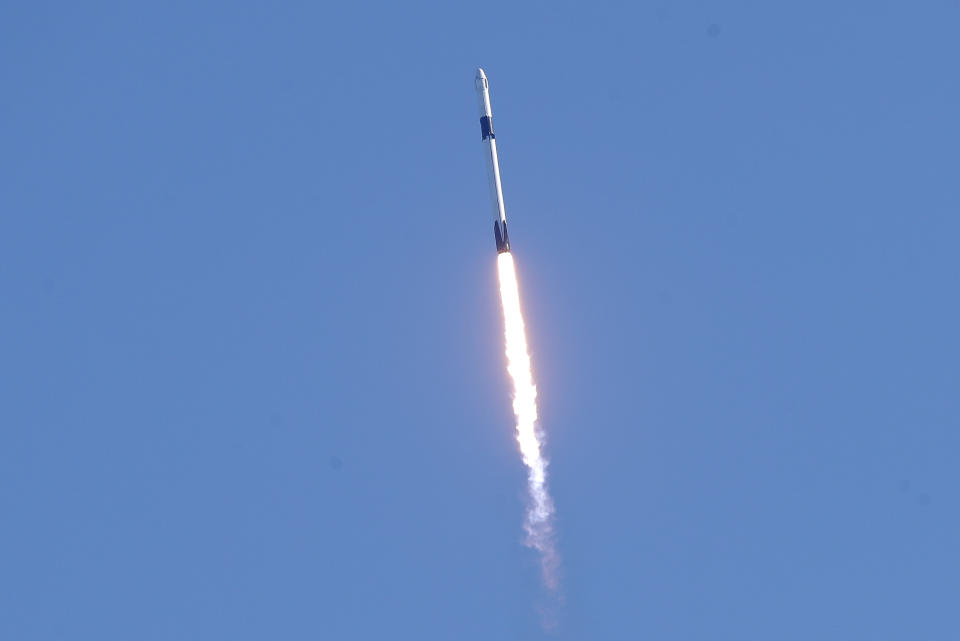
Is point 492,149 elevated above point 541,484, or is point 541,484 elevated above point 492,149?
point 492,149

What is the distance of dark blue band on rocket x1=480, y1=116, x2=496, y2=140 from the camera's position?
79.1 metres

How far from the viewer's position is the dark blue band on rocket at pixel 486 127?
3115 inches

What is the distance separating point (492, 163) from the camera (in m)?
78.7

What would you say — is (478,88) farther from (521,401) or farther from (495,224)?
(521,401)

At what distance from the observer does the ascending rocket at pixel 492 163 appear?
7806cm

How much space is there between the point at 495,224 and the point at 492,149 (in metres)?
2.65

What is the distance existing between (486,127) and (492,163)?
1437 mm

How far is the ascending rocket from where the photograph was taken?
7806 centimetres

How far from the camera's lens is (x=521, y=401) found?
83.1 m

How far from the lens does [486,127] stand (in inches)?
3123

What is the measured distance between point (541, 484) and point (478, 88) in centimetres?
1460

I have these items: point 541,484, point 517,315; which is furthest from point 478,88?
point 541,484

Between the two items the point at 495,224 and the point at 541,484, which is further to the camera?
the point at 541,484

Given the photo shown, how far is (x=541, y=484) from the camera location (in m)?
83.5
